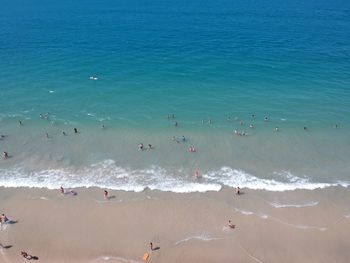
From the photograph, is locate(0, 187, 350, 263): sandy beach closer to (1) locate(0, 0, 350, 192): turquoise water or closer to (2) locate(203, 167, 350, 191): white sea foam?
(2) locate(203, 167, 350, 191): white sea foam

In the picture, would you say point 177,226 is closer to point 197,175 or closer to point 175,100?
point 197,175

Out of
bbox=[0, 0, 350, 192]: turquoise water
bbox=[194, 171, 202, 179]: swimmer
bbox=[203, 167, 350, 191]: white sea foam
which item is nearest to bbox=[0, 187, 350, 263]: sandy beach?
bbox=[203, 167, 350, 191]: white sea foam

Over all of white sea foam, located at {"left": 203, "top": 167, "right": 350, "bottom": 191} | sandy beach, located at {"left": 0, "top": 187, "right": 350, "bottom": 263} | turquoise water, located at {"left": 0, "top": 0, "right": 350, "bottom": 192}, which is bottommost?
sandy beach, located at {"left": 0, "top": 187, "right": 350, "bottom": 263}

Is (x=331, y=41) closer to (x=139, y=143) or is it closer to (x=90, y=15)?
(x=139, y=143)

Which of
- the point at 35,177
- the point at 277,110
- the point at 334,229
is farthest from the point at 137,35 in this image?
the point at 334,229

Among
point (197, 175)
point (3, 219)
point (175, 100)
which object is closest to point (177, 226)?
point (197, 175)

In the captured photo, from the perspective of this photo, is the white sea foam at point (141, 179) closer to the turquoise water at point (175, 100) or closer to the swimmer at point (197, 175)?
the turquoise water at point (175, 100)
